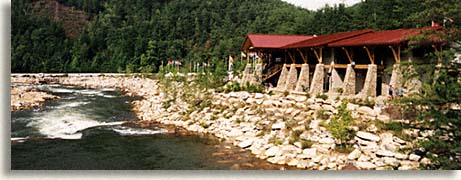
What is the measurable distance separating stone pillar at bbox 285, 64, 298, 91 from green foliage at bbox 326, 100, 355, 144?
252cm

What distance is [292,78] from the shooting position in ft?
27.5

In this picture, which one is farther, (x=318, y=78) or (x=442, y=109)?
(x=318, y=78)

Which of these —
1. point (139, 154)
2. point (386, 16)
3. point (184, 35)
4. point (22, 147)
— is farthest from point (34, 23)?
point (386, 16)

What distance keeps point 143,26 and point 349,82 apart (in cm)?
324

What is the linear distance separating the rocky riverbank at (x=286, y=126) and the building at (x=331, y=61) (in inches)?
27.9

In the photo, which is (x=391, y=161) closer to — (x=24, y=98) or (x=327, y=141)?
(x=327, y=141)

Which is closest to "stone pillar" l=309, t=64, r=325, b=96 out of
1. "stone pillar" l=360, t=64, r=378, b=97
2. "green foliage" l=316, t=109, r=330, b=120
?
"stone pillar" l=360, t=64, r=378, b=97

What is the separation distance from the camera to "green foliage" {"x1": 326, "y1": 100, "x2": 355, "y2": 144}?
5.42 m

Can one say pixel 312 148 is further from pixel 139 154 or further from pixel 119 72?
pixel 119 72

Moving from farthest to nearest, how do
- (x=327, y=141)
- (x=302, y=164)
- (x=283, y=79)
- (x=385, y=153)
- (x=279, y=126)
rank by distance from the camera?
(x=283, y=79) → (x=279, y=126) → (x=327, y=141) → (x=302, y=164) → (x=385, y=153)

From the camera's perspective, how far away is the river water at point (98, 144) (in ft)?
15.4

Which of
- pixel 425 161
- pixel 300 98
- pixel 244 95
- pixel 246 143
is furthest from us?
pixel 244 95

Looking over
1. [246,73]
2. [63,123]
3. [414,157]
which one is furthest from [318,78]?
[63,123]

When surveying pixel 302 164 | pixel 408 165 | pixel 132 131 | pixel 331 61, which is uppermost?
pixel 331 61
